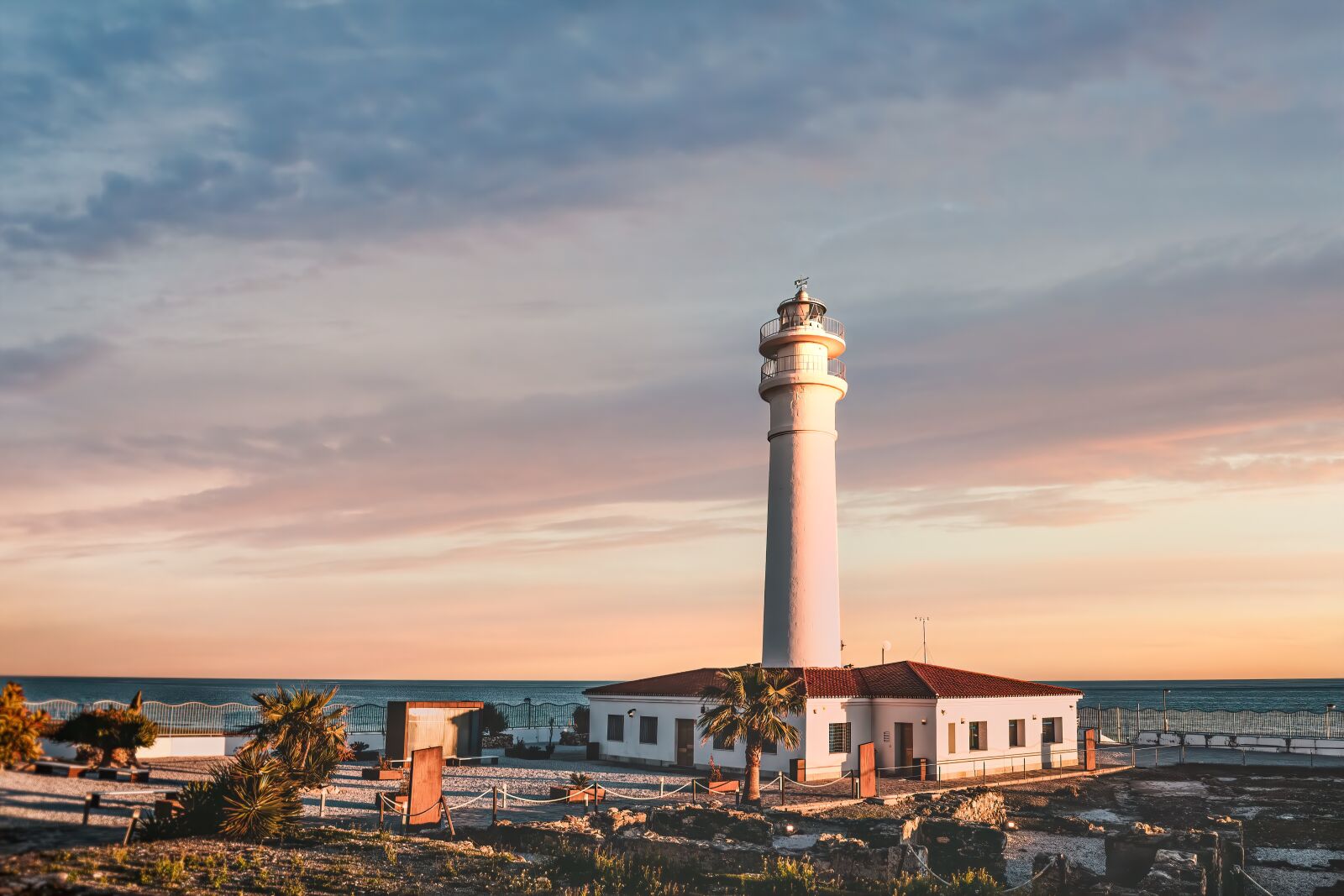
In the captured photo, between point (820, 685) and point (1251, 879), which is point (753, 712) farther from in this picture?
point (1251, 879)

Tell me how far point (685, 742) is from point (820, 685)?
536 cm

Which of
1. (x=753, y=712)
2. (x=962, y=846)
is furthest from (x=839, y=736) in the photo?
(x=962, y=846)

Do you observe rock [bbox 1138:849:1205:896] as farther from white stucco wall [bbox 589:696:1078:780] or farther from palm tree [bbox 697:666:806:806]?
white stucco wall [bbox 589:696:1078:780]

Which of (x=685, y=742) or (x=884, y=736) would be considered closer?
(x=884, y=736)

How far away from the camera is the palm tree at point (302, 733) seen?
25.8 metres

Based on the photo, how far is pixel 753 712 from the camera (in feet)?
98.7

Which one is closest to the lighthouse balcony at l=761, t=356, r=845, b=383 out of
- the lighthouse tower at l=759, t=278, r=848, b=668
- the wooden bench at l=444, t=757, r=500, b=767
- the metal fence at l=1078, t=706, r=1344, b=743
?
the lighthouse tower at l=759, t=278, r=848, b=668

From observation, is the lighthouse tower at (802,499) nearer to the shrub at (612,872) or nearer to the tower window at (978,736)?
the tower window at (978,736)

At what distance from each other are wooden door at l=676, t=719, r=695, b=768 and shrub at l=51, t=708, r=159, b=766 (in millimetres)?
17476

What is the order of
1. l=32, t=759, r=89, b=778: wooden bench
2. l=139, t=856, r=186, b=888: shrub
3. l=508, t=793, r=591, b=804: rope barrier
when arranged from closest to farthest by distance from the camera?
l=139, t=856, r=186, b=888: shrub → l=32, t=759, r=89, b=778: wooden bench → l=508, t=793, r=591, b=804: rope barrier

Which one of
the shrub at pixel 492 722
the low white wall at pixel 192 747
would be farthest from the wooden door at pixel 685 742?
the low white wall at pixel 192 747

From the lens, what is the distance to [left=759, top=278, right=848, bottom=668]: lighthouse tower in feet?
130

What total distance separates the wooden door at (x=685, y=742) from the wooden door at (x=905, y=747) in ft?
23.8

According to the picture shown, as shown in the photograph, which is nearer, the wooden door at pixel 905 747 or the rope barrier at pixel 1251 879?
the rope barrier at pixel 1251 879
